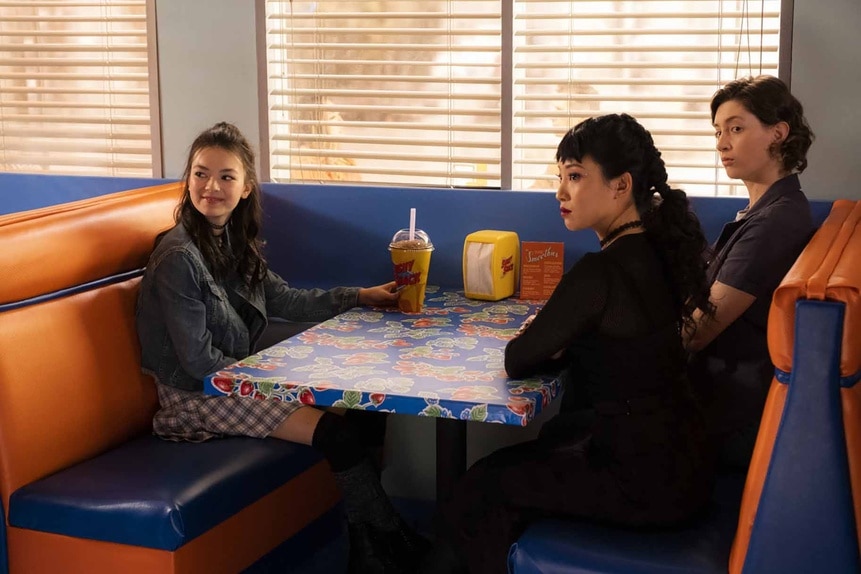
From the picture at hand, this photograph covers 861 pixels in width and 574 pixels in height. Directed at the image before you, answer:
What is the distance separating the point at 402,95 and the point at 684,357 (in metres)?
1.48

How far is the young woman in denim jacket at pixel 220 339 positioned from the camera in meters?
2.64

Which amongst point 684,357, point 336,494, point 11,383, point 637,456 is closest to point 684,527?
point 637,456

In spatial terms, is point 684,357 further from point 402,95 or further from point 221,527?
point 402,95

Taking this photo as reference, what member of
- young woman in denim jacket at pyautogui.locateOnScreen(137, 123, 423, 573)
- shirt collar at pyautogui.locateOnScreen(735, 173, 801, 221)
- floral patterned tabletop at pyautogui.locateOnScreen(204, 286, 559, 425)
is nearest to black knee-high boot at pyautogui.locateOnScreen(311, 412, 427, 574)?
young woman in denim jacket at pyautogui.locateOnScreen(137, 123, 423, 573)

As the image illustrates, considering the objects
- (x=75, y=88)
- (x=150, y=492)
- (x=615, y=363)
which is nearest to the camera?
(x=615, y=363)

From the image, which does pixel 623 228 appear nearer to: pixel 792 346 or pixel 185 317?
pixel 792 346

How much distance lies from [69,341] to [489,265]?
1096 millimetres

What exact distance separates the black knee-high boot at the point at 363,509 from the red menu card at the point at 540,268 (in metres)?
0.67

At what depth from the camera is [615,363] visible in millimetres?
2115

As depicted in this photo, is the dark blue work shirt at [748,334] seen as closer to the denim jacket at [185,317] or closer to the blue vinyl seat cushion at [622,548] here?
the blue vinyl seat cushion at [622,548]

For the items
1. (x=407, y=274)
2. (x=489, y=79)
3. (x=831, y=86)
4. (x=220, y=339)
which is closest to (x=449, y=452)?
(x=407, y=274)

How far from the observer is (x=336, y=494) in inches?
122

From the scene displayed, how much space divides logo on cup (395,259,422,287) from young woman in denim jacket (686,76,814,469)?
0.70 m

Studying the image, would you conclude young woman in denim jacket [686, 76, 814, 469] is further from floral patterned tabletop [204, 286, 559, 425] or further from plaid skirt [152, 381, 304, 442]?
plaid skirt [152, 381, 304, 442]
